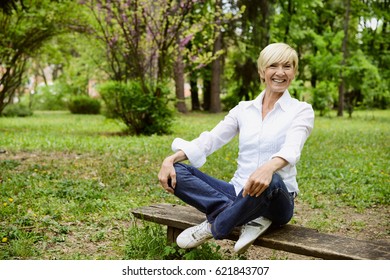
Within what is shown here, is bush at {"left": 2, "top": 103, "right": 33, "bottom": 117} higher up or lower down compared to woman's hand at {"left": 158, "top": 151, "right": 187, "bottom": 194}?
higher up

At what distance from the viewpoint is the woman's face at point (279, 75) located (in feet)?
9.62

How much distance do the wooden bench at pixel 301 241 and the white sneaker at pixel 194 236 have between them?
0.07 metres

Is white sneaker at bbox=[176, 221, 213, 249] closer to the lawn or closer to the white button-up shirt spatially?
the lawn

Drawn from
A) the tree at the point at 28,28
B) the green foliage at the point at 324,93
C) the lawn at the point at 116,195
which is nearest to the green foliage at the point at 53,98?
the tree at the point at 28,28

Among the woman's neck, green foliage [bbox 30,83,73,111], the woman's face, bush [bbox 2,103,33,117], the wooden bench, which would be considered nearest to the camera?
the wooden bench

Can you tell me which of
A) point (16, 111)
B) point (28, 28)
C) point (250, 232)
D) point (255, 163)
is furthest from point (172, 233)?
point (16, 111)

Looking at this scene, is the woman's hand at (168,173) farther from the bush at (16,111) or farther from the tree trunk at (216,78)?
the bush at (16,111)

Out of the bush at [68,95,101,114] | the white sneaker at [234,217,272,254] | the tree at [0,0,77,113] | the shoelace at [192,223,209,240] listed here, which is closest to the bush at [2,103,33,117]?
the bush at [68,95,101,114]

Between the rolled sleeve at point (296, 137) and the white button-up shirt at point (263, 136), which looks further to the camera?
the white button-up shirt at point (263, 136)

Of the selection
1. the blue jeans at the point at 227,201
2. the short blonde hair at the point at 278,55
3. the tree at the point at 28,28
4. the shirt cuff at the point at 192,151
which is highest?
the tree at the point at 28,28

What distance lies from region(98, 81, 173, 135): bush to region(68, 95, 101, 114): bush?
12.3 m

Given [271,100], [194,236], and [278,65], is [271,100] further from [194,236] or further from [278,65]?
[194,236]

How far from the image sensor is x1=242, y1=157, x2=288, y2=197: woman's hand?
8.48 ft

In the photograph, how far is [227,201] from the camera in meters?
2.97
